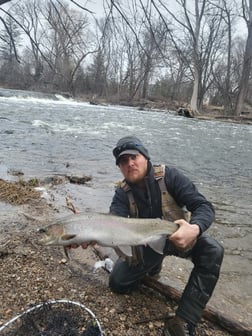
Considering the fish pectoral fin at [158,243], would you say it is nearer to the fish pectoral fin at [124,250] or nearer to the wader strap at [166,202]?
the fish pectoral fin at [124,250]

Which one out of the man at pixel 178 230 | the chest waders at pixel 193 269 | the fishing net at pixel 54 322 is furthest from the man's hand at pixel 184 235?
the fishing net at pixel 54 322

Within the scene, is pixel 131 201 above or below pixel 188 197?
below

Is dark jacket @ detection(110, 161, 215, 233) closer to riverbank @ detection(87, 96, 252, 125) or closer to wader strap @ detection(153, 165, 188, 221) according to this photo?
wader strap @ detection(153, 165, 188, 221)

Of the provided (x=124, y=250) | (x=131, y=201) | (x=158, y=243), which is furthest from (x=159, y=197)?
(x=124, y=250)

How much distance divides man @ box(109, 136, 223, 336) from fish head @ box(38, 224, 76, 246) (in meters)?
0.66

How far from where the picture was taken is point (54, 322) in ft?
8.99

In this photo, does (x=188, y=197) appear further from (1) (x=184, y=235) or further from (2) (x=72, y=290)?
(2) (x=72, y=290)

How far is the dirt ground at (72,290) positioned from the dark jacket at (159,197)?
2.67 feet

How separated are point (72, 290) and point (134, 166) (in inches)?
52.0

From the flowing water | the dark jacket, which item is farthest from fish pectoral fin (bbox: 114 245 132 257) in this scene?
the flowing water

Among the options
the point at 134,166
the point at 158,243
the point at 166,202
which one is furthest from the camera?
the point at 166,202

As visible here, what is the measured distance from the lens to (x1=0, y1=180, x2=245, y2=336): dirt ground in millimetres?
3016

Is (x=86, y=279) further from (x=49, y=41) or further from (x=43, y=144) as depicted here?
(x=43, y=144)

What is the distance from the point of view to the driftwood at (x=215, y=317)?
300cm
